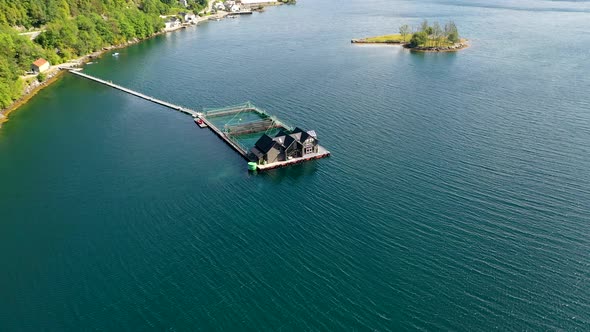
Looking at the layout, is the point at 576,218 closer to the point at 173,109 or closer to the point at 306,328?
the point at 306,328

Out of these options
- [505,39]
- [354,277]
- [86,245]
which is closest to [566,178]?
[354,277]

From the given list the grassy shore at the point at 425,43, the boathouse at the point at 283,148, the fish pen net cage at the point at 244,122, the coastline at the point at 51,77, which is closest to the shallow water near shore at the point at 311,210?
the coastline at the point at 51,77

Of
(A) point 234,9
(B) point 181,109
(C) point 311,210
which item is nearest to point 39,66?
(B) point 181,109

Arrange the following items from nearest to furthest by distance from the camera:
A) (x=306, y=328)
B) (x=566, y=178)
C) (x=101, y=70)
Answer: (x=306, y=328), (x=566, y=178), (x=101, y=70)

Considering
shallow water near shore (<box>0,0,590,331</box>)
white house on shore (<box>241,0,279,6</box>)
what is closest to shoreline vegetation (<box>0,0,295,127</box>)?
shallow water near shore (<box>0,0,590,331</box>)

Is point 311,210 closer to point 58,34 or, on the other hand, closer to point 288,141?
point 288,141

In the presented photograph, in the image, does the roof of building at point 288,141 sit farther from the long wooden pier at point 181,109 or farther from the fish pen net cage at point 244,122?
the fish pen net cage at point 244,122

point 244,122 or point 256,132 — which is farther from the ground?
point 244,122
